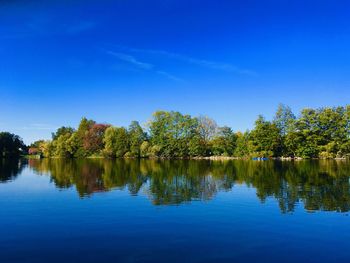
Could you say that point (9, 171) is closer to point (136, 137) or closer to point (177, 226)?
point (177, 226)

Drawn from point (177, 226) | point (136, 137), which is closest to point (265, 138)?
point (136, 137)

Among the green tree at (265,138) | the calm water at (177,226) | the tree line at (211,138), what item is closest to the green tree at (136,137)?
the tree line at (211,138)

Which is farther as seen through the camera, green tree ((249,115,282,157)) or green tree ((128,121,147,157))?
green tree ((128,121,147,157))

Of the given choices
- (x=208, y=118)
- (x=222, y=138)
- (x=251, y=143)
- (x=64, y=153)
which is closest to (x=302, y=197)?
(x=251, y=143)

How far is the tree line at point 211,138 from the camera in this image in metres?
90.5

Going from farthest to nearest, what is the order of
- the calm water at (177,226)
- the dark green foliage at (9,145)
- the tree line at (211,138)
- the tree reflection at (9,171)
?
the dark green foliage at (9,145) < the tree line at (211,138) < the tree reflection at (9,171) < the calm water at (177,226)

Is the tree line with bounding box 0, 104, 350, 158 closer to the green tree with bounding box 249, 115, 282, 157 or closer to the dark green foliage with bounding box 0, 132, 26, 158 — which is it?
the green tree with bounding box 249, 115, 282, 157

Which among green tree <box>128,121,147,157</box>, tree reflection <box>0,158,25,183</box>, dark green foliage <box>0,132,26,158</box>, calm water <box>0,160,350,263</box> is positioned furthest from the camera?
dark green foliage <box>0,132,26,158</box>

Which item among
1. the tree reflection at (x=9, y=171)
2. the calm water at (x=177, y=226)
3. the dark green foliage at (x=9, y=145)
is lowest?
the calm water at (x=177, y=226)

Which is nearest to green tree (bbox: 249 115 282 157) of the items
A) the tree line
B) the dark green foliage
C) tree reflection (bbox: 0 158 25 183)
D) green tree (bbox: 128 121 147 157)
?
the tree line

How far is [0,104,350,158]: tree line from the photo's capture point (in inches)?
3563

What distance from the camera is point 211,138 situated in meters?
116

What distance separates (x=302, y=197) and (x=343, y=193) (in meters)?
3.90

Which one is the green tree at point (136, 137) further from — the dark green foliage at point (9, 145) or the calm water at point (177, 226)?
the calm water at point (177, 226)
